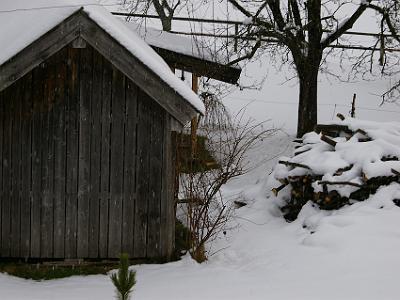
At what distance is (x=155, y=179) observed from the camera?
334 inches

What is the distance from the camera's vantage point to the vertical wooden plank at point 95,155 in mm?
8266

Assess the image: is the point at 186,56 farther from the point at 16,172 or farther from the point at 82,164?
the point at 16,172

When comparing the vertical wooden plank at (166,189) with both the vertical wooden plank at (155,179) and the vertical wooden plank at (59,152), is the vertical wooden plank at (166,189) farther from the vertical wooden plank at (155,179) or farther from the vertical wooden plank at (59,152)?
the vertical wooden plank at (59,152)

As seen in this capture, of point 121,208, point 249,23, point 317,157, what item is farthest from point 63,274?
point 249,23

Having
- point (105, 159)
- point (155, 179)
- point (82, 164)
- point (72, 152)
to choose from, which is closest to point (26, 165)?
point (72, 152)

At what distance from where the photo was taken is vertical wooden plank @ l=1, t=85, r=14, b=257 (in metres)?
8.28

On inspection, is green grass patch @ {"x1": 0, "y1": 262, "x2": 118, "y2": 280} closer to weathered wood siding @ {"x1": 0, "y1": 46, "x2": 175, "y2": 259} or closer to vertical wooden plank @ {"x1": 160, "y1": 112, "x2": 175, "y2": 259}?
weathered wood siding @ {"x1": 0, "y1": 46, "x2": 175, "y2": 259}

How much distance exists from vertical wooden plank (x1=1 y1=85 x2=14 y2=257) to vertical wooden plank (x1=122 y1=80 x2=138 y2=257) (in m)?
1.71

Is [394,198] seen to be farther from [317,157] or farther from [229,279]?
[229,279]

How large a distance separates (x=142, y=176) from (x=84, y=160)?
89 cm

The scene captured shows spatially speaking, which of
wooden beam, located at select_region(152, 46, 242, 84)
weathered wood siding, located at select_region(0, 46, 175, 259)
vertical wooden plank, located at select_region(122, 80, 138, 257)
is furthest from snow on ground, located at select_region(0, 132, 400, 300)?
wooden beam, located at select_region(152, 46, 242, 84)

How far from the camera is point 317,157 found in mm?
10688

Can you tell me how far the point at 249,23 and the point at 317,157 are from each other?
625 cm

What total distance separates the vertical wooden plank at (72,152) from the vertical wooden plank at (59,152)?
0.06m
